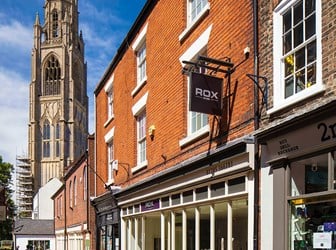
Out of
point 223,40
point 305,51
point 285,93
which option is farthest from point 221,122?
point 305,51

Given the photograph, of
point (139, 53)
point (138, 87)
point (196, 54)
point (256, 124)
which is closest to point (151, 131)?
point (138, 87)

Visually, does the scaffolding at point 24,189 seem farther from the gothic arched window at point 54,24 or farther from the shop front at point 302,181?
the shop front at point 302,181

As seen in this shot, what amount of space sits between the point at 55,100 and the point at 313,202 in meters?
118

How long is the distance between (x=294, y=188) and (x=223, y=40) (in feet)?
11.2

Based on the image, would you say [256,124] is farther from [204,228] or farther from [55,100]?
[55,100]

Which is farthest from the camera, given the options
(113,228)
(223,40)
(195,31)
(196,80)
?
(113,228)

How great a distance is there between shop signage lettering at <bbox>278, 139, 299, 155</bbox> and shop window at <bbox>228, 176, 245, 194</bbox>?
4.52 ft

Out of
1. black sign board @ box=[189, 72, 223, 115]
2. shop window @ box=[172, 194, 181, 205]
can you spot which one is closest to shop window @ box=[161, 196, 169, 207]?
shop window @ box=[172, 194, 181, 205]

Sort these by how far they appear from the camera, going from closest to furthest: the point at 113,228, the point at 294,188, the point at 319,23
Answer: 1. the point at 319,23
2. the point at 294,188
3. the point at 113,228

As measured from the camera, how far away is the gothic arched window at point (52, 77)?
124 metres

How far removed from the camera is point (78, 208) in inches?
1079

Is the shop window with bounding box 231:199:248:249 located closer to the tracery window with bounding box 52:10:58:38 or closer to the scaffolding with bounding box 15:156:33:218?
the scaffolding with bounding box 15:156:33:218

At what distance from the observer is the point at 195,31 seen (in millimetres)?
11039

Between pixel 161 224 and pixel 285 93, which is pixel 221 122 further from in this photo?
pixel 161 224
